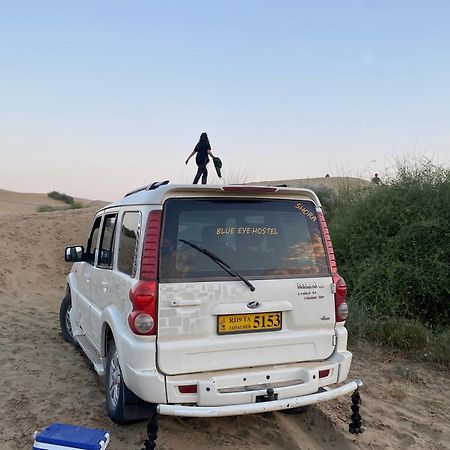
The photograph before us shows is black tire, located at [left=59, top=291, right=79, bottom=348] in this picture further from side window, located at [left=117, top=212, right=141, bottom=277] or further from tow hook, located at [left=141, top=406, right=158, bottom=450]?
tow hook, located at [left=141, top=406, right=158, bottom=450]

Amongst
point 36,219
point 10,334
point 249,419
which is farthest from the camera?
point 36,219

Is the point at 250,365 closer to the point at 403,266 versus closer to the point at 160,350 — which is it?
the point at 160,350

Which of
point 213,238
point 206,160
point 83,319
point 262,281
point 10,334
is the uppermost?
point 206,160

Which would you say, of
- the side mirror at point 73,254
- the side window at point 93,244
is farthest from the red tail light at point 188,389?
the side mirror at point 73,254

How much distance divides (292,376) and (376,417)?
4.60 feet

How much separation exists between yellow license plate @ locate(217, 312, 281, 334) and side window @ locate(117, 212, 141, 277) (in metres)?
0.76

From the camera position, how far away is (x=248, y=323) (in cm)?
347

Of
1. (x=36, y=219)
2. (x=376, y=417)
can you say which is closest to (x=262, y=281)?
(x=376, y=417)

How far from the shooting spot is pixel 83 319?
5.20 m

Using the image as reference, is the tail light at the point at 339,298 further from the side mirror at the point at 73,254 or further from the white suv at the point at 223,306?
the side mirror at the point at 73,254

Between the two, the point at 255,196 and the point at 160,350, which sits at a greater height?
the point at 255,196

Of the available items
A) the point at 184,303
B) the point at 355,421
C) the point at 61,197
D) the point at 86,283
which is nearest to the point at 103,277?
the point at 86,283

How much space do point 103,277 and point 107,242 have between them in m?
0.38

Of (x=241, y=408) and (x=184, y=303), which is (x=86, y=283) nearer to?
(x=184, y=303)
